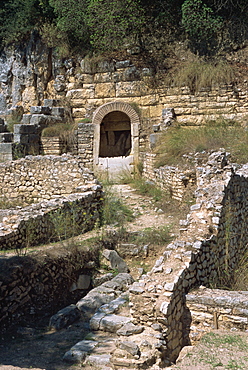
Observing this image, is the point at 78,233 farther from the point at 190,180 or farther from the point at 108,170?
the point at 108,170

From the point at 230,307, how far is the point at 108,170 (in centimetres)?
1146

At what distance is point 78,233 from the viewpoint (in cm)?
941

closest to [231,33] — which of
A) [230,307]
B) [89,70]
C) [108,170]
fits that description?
[89,70]

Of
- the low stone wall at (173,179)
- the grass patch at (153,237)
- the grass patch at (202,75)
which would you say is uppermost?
the grass patch at (202,75)

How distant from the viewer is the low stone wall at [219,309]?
5047 millimetres

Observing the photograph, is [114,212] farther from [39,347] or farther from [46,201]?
[39,347]

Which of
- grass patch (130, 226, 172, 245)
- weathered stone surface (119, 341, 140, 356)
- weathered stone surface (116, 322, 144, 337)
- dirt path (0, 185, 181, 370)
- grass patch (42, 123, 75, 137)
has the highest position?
grass patch (42, 123, 75, 137)

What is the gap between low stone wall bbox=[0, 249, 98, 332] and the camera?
659cm

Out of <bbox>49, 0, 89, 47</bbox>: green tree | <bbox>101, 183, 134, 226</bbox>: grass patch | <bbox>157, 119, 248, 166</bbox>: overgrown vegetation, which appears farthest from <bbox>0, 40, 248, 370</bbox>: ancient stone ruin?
<bbox>49, 0, 89, 47</bbox>: green tree

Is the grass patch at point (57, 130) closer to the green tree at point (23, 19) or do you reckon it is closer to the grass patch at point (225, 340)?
the green tree at point (23, 19)

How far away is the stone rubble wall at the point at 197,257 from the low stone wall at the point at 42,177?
3768 millimetres

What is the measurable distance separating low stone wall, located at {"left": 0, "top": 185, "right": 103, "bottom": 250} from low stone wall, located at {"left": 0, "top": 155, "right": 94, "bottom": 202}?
0.97 m

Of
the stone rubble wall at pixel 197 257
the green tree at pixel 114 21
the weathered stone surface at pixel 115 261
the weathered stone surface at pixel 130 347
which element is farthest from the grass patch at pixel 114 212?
the green tree at pixel 114 21

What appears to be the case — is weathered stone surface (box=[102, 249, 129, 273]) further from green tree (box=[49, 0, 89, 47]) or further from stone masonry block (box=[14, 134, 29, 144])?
green tree (box=[49, 0, 89, 47])
